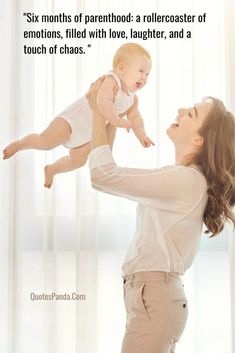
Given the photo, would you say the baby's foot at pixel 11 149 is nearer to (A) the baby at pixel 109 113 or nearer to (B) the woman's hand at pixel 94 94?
(A) the baby at pixel 109 113

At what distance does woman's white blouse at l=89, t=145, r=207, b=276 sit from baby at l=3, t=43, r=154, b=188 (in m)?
Answer: 0.15

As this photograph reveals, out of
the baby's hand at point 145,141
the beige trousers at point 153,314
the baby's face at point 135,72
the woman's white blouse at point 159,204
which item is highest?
the baby's face at point 135,72

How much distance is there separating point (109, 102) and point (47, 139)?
192 millimetres

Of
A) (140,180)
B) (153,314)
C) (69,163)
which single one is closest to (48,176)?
(69,163)

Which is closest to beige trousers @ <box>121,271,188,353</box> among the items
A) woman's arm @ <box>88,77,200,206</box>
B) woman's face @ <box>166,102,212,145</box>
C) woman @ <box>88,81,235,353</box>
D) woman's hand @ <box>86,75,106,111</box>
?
woman @ <box>88,81,235,353</box>

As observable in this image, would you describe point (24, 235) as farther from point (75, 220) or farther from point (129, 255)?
point (129, 255)

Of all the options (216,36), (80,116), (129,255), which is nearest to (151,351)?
(129,255)

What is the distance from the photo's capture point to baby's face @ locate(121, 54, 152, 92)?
1468mm

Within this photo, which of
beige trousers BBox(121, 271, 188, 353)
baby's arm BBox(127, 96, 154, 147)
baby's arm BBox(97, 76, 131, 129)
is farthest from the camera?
baby's arm BBox(127, 96, 154, 147)

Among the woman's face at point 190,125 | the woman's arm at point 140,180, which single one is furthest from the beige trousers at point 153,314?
the woman's face at point 190,125

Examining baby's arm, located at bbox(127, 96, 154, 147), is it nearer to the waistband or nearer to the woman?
the woman

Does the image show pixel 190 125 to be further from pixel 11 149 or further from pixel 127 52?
pixel 11 149

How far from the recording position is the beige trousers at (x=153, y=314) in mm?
1319

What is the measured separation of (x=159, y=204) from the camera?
1370 mm
